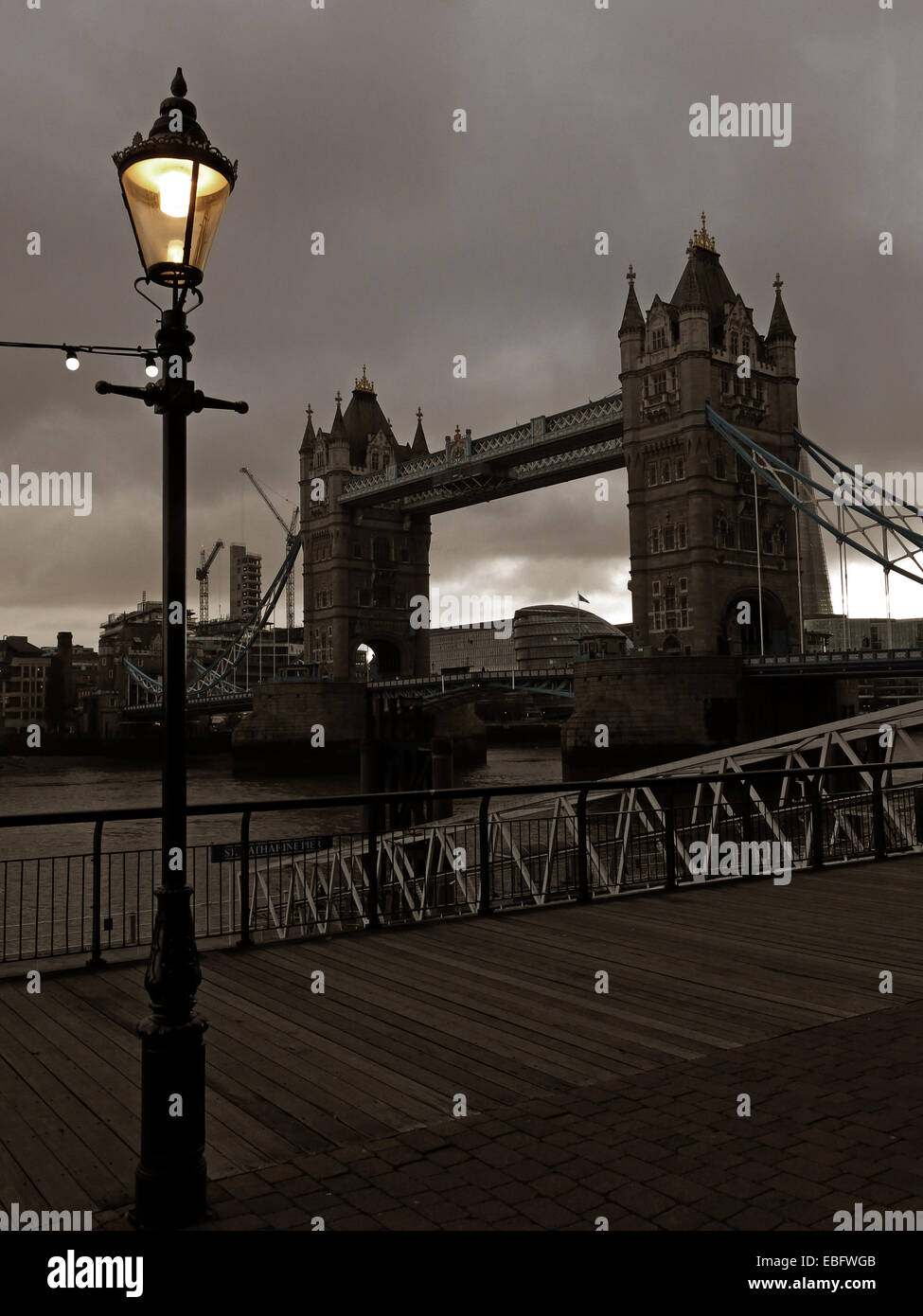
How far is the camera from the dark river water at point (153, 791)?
3244 cm

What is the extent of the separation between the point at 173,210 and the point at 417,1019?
4206 millimetres

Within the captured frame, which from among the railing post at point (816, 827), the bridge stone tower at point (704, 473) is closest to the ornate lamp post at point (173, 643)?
the railing post at point (816, 827)

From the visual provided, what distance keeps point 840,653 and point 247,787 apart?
30.2 metres

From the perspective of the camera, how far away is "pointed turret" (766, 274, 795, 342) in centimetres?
6288

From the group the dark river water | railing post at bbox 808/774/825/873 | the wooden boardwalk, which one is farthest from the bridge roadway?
the wooden boardwalk

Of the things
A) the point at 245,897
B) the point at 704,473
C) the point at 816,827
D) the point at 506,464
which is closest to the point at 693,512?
the point at 704,473

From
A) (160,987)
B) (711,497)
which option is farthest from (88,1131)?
(711,497)

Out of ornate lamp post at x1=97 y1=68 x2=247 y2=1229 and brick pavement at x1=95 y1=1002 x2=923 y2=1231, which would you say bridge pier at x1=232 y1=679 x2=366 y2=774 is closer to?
brick pavement at x1=95 y1=1002 x2=923 y2=1231

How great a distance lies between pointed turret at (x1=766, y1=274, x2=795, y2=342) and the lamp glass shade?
6514 cm

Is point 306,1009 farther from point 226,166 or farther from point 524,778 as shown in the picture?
point 524,778

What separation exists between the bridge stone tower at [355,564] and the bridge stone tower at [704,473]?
30.6 metres

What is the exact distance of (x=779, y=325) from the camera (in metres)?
63.2

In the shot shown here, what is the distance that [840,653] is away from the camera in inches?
1871
